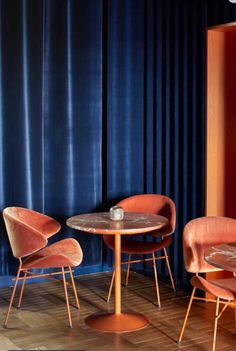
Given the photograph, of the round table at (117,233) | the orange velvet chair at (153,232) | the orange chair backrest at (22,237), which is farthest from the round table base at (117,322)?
the orange chair backrest at (22,237)

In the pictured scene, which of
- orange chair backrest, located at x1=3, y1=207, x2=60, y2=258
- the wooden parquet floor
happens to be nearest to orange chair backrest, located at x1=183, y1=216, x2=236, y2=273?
the wooden parquet floor

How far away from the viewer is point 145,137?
5.78 metres

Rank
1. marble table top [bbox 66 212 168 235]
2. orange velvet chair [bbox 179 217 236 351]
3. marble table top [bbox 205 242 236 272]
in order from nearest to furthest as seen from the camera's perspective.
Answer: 1. marble table top [bbox 205 242 236 272]
2. orange velvet chair [bbox 179 217 236 351]
3. marble table top [bbox 66 212 168 235]

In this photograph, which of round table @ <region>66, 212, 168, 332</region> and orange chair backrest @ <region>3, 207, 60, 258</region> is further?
orange chair backrest @ <region>3, 207, 60, 258</region>

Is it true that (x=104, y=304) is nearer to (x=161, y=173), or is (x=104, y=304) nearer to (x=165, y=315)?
(x=165, y=315)

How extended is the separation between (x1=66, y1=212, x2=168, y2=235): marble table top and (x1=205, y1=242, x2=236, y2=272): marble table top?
0.69 metres

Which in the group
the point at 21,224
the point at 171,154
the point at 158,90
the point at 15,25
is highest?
the point at 15,25

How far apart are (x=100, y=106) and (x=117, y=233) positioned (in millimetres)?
1759

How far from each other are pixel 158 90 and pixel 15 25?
4.46 ft

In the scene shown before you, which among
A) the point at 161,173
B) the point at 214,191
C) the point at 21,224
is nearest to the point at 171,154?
the point at 161,173

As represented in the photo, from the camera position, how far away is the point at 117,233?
4207 millimetres

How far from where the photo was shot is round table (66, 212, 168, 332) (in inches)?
167

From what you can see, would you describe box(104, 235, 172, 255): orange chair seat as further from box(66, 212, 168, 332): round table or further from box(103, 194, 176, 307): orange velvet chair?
box(66, 212, 168, 332): round table

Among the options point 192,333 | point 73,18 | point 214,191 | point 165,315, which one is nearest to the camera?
point 192,333
